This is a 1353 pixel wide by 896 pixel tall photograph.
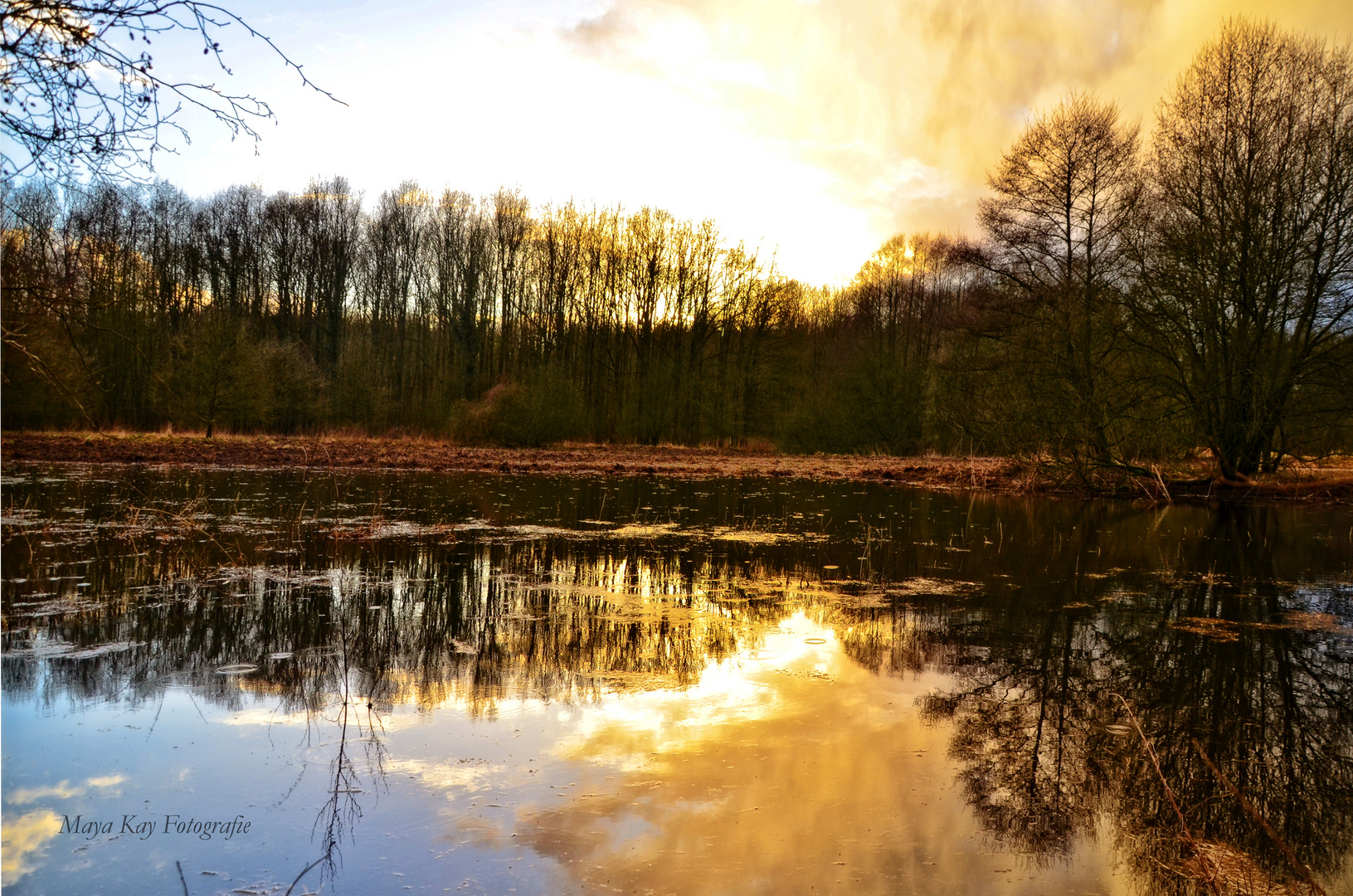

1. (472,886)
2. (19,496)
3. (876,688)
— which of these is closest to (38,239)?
(472,886)

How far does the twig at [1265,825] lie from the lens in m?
3.06

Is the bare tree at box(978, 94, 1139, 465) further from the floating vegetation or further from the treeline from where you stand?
the floating vegetation

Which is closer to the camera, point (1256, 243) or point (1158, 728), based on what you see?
point (1158, 728)

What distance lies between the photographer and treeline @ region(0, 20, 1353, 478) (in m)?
19.5

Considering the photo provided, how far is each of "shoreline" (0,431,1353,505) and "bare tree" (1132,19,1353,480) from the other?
1699 millimetres

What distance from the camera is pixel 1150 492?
68.4 feet

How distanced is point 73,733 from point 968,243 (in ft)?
91.2

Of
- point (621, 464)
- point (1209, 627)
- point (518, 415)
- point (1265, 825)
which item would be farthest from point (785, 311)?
point (1265, 825)

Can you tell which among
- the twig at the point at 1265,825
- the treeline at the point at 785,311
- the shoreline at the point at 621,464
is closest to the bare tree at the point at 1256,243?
the treeline at the point at 785,311

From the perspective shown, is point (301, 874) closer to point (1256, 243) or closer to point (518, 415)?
point (1256, 243)

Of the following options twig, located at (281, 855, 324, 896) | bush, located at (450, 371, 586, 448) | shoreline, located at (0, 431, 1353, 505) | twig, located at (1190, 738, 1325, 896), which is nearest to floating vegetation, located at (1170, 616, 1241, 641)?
twig, located at (1190, 738, 1325, 896)

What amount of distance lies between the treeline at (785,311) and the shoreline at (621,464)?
36.8 inches

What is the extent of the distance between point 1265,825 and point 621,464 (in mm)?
25076

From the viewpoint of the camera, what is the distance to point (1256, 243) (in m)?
19.5
